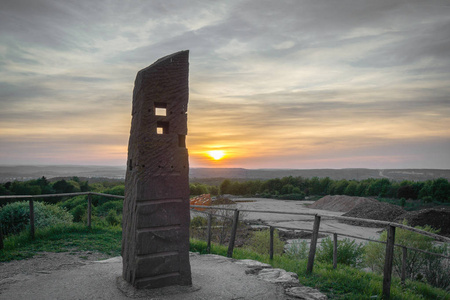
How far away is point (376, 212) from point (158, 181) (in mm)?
22560

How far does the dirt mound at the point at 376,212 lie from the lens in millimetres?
23906

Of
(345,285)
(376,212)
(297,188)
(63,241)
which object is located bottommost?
(376,212)

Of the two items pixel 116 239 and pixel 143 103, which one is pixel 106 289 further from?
pixel 116 239

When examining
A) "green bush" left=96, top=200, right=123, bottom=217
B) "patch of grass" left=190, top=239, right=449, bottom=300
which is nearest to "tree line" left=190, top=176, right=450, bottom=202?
"green bush" left=96, top=200, right=123, bottom=217

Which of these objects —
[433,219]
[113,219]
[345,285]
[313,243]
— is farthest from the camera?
[433,219]

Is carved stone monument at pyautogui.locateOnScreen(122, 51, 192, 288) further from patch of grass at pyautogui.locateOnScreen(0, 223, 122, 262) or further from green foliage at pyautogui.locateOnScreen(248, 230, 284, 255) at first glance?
green foliage at pyautogui.locateOnScreen(248, 230, 284, 255)

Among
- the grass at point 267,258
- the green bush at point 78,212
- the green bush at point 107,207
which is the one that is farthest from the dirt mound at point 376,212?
the green bush at point 78,212

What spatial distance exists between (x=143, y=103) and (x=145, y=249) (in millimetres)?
2299

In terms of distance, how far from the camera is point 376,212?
2441cm

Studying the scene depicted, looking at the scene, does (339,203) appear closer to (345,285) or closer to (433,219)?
(433,219)

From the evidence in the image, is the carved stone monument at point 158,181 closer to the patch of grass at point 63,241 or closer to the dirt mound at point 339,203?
the patch of grass at point 63,241

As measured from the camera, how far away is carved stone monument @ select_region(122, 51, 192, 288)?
5449mm

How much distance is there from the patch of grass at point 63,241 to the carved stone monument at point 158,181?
3607 millimetres

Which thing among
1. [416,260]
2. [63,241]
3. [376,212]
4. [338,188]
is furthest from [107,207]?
[338,188]
